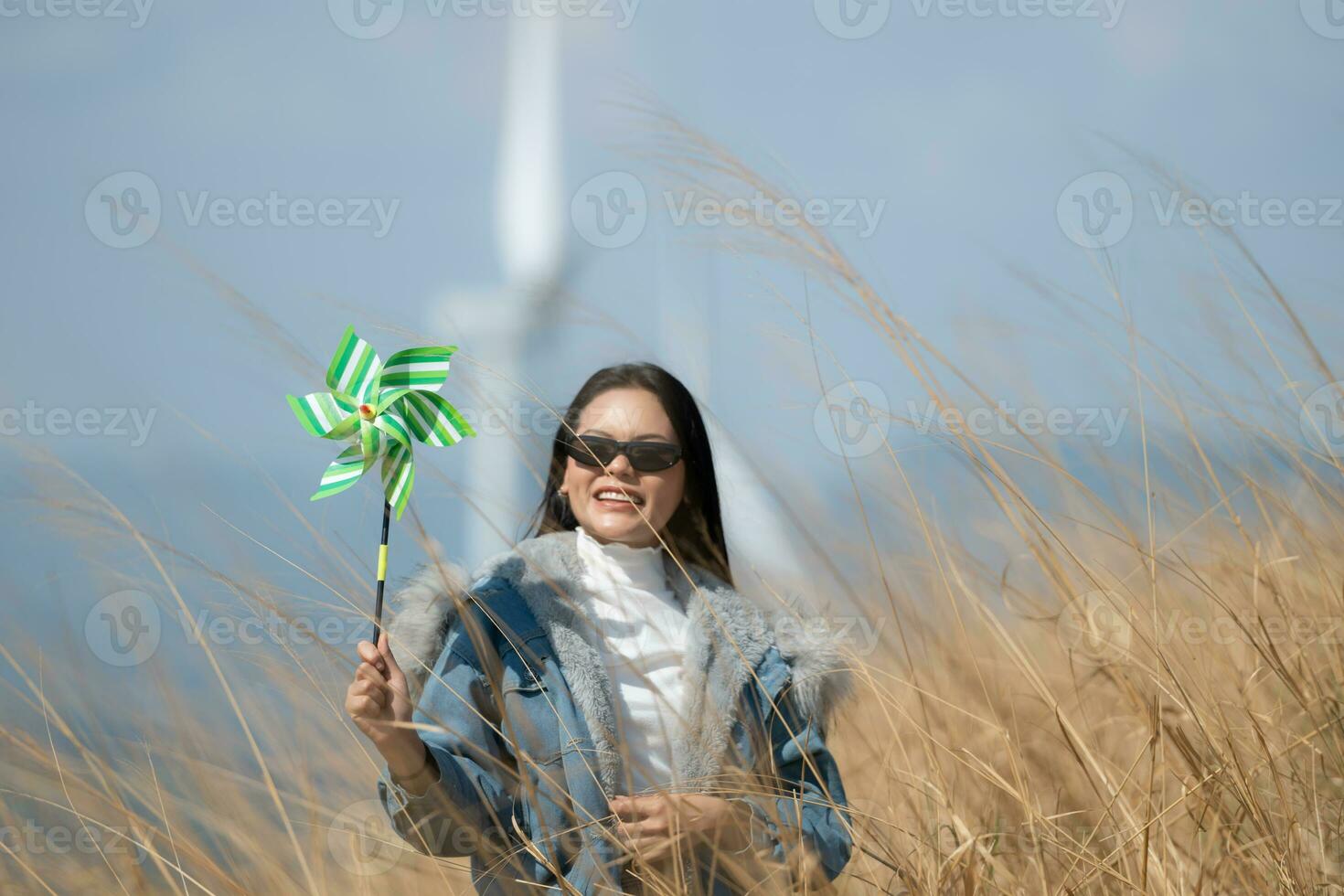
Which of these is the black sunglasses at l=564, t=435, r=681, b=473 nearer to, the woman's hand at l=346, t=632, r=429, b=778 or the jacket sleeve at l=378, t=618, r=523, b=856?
the jacket sleeve at l=378, t=618, r=523, b=856

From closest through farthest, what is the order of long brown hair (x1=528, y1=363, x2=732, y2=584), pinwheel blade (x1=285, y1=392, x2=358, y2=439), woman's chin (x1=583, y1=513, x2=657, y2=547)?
pinwheel blade (x1=285, y1=392, x2=358, y2=439), woman's chin (x1=583, y1=513, x2=657, y2=547), long brown hair (x1=528, y1=363, x2=732, y2=584)

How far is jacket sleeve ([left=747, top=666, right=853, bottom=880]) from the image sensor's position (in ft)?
5.29

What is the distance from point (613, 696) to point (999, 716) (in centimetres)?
57

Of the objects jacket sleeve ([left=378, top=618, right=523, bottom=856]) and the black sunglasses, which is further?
the black sunglasses

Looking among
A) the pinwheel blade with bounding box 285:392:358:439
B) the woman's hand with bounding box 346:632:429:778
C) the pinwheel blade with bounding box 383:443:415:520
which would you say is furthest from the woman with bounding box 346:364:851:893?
the pinwheel blade with bounding box 285:392:358:439

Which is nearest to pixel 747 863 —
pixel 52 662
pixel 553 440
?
pixel 553 440

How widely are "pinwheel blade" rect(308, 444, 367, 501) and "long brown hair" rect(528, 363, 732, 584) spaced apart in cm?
38

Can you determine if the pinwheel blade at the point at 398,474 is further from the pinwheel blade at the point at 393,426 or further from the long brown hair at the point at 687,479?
the long brown hair at the point at 687,479

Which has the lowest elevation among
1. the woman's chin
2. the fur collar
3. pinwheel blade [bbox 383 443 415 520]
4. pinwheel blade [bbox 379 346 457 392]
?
the fur collar

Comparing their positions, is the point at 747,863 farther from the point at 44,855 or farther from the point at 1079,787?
the point at 44,855

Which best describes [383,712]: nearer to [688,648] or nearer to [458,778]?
[458,778]

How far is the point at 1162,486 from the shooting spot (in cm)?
242

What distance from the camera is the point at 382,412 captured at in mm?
1765

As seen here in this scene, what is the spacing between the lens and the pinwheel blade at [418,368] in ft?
5.84
